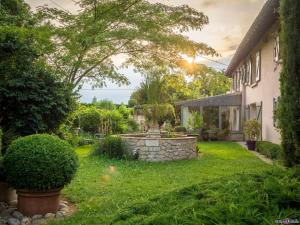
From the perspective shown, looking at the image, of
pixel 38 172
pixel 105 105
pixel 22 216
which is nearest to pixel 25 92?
pixel 38 172

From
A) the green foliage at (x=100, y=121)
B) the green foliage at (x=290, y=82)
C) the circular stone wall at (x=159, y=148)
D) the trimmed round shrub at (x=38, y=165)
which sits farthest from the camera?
the green foliage at (x=100, y=121)

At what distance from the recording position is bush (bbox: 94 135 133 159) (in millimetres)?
13723

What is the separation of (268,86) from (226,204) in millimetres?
13693

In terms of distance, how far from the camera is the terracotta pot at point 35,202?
19.9 feet

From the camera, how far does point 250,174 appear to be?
3.96 m

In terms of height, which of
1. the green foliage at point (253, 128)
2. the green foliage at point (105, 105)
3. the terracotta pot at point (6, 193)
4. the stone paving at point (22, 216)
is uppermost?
the green foliage at point (105, 105)

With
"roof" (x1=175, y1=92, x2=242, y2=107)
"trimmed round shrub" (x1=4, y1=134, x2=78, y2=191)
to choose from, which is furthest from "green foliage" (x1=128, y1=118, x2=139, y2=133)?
"trimmed round shrub" (x1=4, y1=134, x2=78, y2=191)

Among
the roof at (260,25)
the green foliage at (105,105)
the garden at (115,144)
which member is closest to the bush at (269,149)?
the garden at (115,144)

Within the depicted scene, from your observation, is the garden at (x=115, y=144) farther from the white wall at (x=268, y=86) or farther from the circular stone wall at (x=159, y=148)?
the white wall at (x=268, y=86)

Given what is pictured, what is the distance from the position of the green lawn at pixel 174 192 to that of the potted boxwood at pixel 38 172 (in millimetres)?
577

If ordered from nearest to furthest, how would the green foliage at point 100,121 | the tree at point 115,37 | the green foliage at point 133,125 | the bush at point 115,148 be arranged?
the tree at point 115,37
the bush at point 115,148
the green foliage at point 100,121
the green foliage at point 133,125

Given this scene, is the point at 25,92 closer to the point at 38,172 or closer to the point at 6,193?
the point at 6,193

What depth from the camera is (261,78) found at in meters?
17.2

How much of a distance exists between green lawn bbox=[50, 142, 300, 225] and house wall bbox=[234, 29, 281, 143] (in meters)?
2.63
